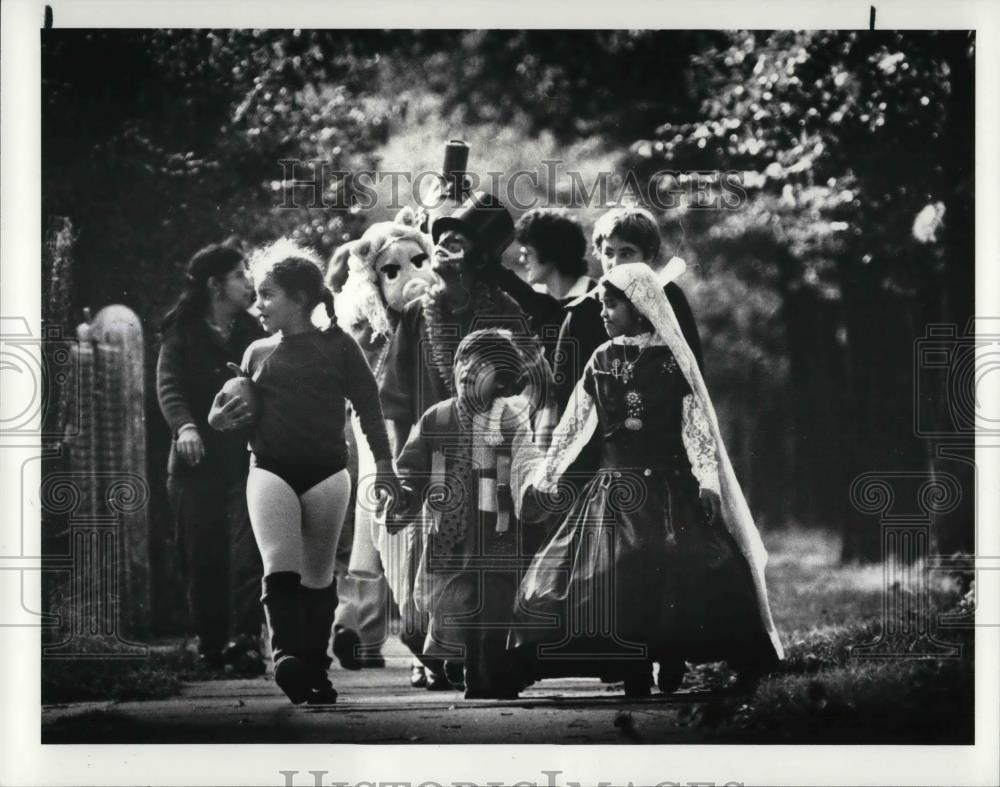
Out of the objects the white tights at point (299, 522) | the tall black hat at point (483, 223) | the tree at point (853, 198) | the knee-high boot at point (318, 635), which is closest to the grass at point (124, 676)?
the knee-high boot at point (318, 635)

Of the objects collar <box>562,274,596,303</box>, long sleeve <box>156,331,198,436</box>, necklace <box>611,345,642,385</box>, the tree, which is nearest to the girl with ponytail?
long sleeve <box>156,331,198,436</box>

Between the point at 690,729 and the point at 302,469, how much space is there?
6.66 feet

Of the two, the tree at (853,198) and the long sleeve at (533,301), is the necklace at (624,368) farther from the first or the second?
the tree at (853,198)

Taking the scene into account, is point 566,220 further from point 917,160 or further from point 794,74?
point 917,160

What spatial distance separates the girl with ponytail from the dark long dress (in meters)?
0.85

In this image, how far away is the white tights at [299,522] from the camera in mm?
4762

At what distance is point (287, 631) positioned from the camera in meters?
4.75

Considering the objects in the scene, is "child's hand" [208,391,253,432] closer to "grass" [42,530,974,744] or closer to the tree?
"grass" [42,530,974,744]

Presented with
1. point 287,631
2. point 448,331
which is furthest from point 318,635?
point 448,331

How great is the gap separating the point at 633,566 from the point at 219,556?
1808mm

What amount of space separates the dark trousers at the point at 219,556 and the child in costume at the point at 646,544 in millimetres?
1186

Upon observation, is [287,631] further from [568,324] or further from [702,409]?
[702,409]

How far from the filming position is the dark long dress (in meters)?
4.72

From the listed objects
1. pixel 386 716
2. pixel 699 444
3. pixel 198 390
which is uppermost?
pixel 198 390
